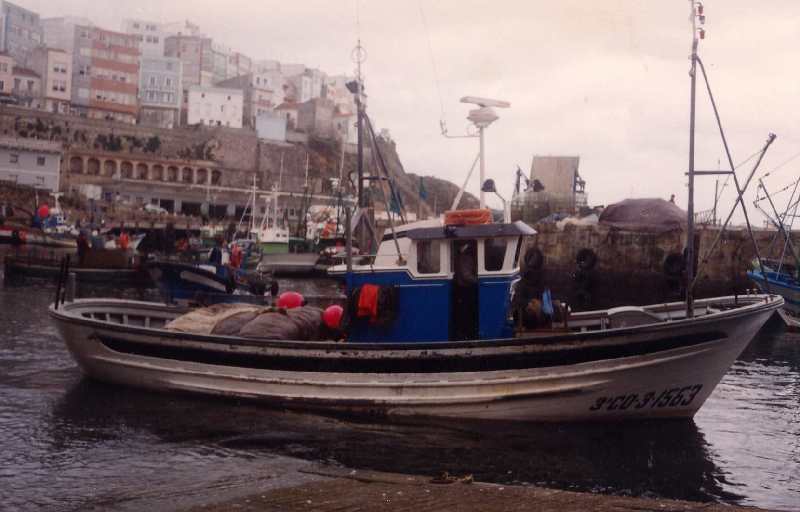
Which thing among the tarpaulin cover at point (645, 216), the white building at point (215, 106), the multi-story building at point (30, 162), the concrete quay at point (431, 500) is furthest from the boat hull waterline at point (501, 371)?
the white building at point (215, 106)

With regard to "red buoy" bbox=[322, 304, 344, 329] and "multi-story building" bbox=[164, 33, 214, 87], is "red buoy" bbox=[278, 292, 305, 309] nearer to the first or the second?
"red buoy" bbox=[322, 304, 344, 329]

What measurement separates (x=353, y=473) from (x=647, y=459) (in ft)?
12.6

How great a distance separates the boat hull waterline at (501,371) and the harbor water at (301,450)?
0.82 ft

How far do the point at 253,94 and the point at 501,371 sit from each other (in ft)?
354

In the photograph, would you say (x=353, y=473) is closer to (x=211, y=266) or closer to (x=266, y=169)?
(x=211, y=266)

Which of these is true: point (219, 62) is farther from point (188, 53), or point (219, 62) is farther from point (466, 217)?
point (466, 217)

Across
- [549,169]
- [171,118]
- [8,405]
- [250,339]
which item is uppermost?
[171,118]

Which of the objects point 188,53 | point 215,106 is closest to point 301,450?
point 215,106

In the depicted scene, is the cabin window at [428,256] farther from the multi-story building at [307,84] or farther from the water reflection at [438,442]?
the multi-story building at [307,84]

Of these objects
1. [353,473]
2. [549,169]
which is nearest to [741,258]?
[549,169]

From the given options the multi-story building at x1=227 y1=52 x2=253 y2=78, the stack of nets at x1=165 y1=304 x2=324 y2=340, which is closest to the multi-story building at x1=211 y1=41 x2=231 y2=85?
the multi-story building at x1=227 y1=52 x2=253 y2=78

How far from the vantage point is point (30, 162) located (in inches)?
2616

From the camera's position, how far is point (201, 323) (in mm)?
12586

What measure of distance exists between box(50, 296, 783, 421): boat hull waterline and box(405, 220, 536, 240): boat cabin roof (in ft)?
5.61
